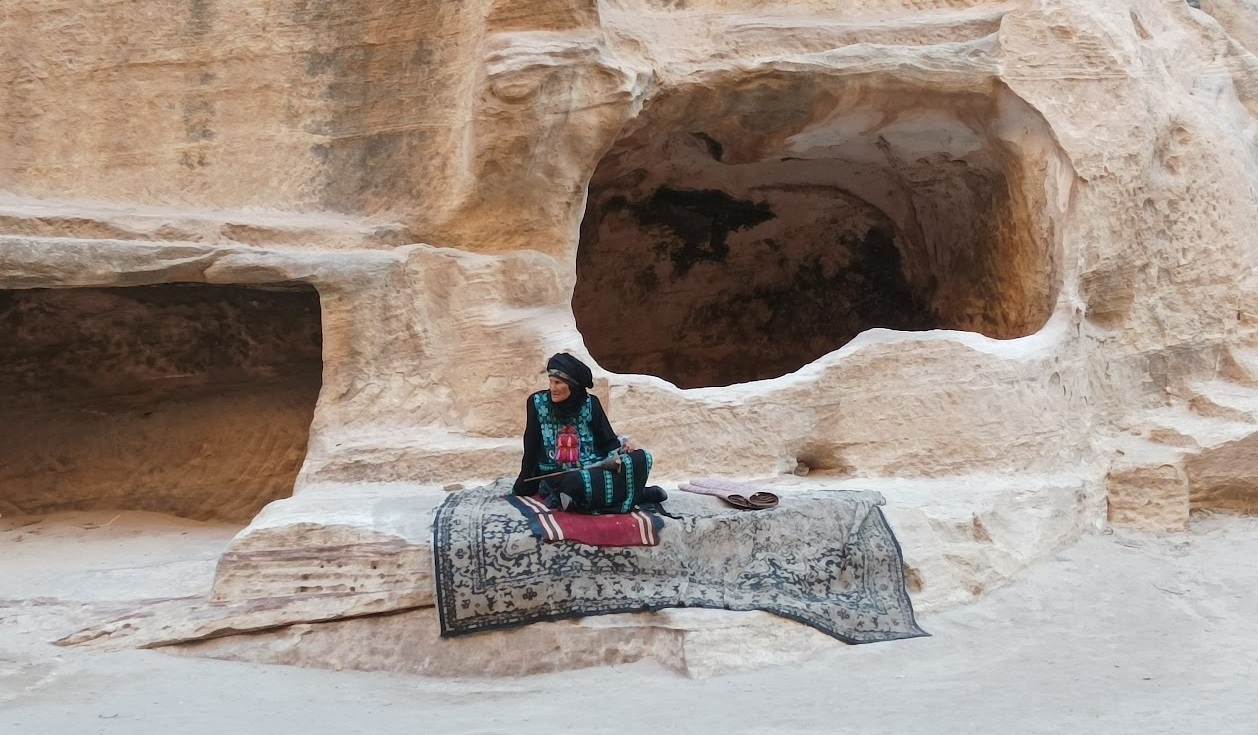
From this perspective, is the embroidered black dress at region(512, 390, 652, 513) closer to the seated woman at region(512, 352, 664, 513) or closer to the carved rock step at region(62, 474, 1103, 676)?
the seated woman at region(512, 352, 664, 513)

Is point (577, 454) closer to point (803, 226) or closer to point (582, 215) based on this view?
point (582, 215)

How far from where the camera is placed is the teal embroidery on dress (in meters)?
3.89

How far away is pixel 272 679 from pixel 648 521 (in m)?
1.25

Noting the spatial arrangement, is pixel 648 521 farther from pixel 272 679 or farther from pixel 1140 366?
pixel 1140 366

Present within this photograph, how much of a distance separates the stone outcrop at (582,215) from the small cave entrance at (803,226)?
3 centimetres

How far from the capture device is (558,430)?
3896 mm

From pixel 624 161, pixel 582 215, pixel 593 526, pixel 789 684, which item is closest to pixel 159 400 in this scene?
pixel 582 215

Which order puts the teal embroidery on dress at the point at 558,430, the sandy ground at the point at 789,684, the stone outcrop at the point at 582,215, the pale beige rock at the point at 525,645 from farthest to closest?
the stone outcrop at the point at 582,215 → the teal embroidery on dress at the point at 558,430 → the pale beige rock at the point at 525,645 → the sandy ground at the point at 789,684

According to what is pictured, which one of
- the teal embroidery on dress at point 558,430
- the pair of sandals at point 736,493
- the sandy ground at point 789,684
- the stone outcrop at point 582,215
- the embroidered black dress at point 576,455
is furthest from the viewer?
the stone outcrop at point 582,215

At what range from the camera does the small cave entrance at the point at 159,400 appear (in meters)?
5.62

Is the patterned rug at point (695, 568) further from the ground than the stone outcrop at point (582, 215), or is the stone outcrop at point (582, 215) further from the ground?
the stone outcrop at point (582, 215)

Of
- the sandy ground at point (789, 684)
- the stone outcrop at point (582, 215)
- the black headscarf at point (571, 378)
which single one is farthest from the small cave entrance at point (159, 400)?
the black headscarf at point (571, 378)

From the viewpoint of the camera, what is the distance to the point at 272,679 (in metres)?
3.36

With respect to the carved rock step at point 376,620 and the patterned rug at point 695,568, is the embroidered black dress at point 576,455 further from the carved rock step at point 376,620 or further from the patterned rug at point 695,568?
the carved rock step at point 376,620
